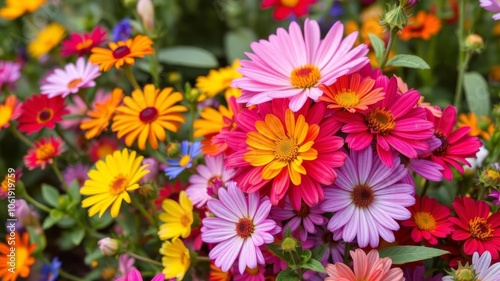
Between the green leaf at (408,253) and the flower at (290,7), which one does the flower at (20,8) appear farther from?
the green leaf at (408,253)

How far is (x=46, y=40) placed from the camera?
143 cm

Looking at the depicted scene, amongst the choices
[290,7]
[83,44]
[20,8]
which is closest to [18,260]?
[83,44]

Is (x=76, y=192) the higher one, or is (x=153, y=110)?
(x=153, y=110)

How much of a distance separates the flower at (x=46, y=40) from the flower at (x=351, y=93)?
91 cm

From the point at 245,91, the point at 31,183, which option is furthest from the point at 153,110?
the point at 31,183

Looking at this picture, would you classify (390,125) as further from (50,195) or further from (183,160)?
(50,195)

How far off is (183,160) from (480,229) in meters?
0.48

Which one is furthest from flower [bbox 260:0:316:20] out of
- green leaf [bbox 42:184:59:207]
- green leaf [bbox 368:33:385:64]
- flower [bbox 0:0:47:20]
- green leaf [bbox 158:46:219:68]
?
green leaf [bbox 42:184:59:207]

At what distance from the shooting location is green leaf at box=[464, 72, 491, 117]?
48.0 inches

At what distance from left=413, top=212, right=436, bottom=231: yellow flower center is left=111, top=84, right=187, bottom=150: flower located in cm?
42

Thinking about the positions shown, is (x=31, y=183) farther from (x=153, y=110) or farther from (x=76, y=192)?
(x=153, y=110)

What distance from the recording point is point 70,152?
133cm

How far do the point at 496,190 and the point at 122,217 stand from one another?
2.34ft

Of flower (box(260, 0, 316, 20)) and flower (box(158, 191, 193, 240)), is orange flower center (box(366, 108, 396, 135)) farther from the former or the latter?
flower (box(260, 0, 316, 20))
